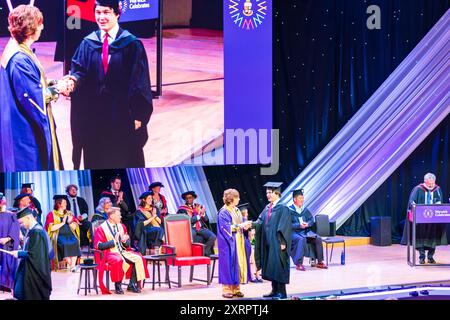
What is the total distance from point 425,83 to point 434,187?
113 inches

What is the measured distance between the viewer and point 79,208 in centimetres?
1422

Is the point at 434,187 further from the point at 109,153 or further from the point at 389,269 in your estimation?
the point at 109,153

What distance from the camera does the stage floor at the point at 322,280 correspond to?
452 inches

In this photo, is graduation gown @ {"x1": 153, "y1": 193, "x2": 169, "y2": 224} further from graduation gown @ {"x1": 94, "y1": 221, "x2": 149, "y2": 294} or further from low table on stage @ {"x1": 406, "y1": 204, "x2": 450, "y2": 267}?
low table on stage @ {"x1": 406, "y1": 204, "x2": 450, "y2": 267}

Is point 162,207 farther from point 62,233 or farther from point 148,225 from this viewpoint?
point 62,233

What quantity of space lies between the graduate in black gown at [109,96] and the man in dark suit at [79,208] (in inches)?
26.3

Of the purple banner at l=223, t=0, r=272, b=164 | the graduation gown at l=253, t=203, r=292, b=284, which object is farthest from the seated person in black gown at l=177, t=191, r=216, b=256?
the graduation gown at l=253, t=203, r=292, b=284

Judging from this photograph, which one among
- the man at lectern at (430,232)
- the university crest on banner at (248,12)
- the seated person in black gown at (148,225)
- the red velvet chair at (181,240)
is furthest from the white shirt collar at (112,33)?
the man at lectern at (430,232)

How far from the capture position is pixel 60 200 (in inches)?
533

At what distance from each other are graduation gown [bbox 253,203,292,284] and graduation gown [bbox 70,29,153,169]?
334cm

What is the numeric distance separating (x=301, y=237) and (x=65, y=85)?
4208 millimetres

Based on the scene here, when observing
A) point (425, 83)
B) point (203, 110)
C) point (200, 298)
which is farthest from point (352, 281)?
point (425, 83)

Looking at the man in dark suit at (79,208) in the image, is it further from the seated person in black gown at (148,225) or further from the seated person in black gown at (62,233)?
the seated person in black gown at (148,225)

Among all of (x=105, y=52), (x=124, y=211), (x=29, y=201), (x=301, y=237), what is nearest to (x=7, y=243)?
(x=29, y=201)
